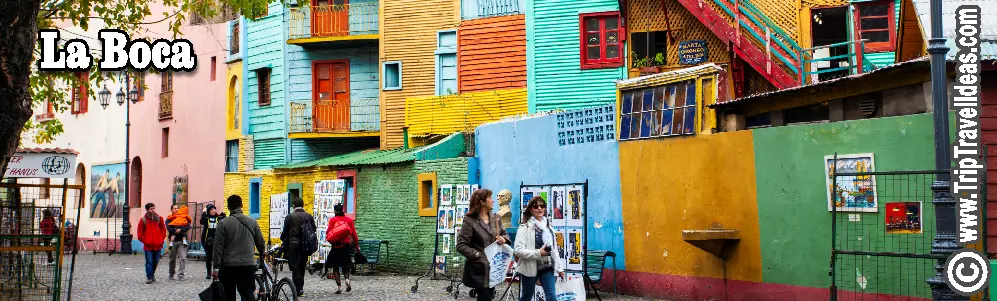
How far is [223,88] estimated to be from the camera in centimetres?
3853

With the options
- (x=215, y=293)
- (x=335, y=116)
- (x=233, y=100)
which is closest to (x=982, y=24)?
(x=215, y=293)

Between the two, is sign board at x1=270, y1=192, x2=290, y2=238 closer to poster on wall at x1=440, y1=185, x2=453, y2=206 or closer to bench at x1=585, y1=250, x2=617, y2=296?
poster on wall at x1=440, y1=185, x2=453, y2=206

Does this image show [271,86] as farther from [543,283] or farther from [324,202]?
[543,283]

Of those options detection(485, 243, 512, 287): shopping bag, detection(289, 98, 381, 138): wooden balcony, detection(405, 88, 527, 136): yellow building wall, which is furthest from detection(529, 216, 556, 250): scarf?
detection(289, 98, 381, 138): wooden balcony

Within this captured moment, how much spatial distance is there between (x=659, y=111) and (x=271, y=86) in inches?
770

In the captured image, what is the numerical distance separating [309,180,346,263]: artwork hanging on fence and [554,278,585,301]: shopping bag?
12.7 meters

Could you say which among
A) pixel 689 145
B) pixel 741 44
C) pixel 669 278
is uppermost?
pixel 741 44

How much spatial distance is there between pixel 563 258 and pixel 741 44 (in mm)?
7094

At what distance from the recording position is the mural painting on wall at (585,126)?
20375mm

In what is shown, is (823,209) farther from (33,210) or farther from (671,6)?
(671,6)

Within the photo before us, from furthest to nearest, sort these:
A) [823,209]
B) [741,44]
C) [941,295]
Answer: [741,44]
[823,209]
[941,295]

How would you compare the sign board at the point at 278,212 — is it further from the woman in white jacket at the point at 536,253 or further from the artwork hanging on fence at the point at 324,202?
the woman in white jacket at the point at 536,253

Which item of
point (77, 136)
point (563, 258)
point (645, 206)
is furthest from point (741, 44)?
point (77, 136)
